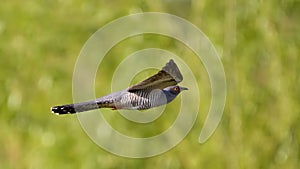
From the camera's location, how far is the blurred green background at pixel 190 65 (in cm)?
190

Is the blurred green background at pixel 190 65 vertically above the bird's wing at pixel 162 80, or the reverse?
the blurred green background at pixel 190 65

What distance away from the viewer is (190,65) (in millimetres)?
1836

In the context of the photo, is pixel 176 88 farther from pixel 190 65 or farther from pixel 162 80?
pixel 190 65

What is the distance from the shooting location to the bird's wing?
1.37 ft

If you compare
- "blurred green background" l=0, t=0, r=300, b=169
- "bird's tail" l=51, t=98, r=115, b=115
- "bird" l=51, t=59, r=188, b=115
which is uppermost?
"blurred green background" l=0, t=0, r=300, b=169

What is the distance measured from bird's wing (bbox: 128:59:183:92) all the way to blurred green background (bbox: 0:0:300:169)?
53.7 inches

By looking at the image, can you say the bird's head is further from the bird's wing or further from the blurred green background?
the blurred green background

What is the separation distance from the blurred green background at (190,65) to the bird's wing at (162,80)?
1365 mm

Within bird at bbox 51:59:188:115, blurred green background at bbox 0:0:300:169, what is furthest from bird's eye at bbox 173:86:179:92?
blurred green background at bbox 0:0:300:169

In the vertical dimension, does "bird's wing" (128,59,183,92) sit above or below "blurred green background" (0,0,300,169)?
below

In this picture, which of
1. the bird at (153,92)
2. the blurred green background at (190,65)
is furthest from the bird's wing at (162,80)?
the blurred green background at (190,65)

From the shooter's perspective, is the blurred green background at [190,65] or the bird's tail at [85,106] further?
the blurred green background at [190,65]

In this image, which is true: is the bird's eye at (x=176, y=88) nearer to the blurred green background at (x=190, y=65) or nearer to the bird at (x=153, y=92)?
the bird at (x=153, y=92)

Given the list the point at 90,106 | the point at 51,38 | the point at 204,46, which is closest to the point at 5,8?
the point at 51,38
